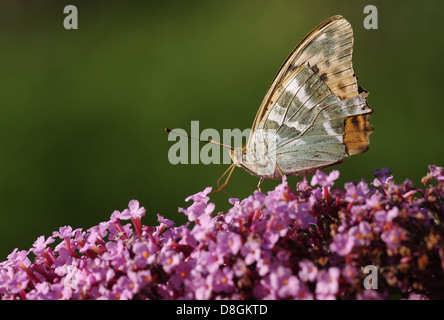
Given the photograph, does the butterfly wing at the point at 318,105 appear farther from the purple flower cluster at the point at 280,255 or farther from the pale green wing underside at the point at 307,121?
the purple flower cluster at the point at 280,255

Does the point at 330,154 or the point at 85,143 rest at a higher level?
the point at 85,143

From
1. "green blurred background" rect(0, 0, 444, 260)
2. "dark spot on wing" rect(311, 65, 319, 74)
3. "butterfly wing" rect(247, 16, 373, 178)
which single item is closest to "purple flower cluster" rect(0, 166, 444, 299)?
"butterfly wing" rect(247, 16, 373, 178)

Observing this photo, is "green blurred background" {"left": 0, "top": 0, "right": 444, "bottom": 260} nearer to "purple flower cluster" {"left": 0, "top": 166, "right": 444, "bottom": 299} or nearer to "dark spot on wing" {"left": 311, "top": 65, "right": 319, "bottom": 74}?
"dark spot on wing" {"left": 311, "top": 65, "right": 319, "bottom": 74}

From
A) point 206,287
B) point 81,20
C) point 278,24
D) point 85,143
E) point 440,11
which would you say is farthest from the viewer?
point 81,20

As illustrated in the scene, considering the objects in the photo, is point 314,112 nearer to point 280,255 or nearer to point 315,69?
point 315,69

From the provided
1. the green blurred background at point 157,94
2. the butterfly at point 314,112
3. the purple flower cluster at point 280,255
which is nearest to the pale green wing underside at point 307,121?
the butterfly at point 314,112

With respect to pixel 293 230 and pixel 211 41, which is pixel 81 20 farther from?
pixel 293 230

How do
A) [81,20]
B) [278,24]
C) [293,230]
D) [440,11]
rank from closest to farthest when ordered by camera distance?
[293,230] → [440,11] → [278,24] → [81,20]
